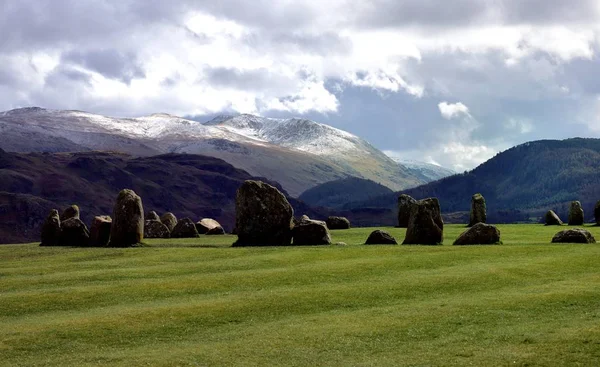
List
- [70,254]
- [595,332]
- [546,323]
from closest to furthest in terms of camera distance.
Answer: [595,332] < [546,323] < [70,254]

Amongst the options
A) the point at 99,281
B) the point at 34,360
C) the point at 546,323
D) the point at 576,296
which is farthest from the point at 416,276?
the point at 34,360

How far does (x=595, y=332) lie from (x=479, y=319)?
13.0 ft

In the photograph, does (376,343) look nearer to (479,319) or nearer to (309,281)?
(479,319)

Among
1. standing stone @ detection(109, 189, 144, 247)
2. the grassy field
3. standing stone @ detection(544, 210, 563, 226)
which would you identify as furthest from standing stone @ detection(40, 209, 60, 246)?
standing stone @ detection(544, 210, 563, 226)

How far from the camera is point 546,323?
22.0 m

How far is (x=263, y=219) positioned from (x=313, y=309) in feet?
81.8

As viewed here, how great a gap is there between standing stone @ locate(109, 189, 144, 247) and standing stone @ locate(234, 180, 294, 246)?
7435mm

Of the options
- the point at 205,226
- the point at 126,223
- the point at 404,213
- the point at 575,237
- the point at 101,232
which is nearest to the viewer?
the point at 575,237

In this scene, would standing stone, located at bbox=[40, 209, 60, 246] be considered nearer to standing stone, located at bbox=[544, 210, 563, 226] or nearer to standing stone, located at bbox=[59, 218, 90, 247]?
standing stone, located at bbox=[59, 218, 90, 247]

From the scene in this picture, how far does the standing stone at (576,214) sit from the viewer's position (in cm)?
7532

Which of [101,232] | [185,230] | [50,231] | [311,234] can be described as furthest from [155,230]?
[311,234]

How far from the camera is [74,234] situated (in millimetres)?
55469

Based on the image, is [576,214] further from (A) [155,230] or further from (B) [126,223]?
(B) [126,223]

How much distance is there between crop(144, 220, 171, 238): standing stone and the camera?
65.8 meters
